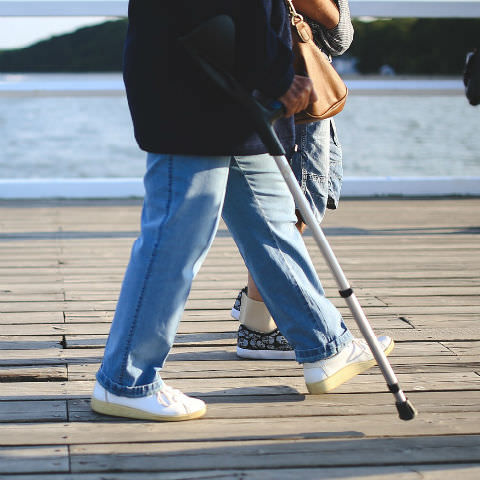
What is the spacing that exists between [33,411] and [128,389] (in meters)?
0.25

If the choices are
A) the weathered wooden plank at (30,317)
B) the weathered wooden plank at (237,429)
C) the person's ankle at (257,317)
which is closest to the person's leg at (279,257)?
the weathered wooden plank at (237,429)

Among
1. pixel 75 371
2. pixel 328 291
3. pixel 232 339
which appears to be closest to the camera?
pixel 75 371

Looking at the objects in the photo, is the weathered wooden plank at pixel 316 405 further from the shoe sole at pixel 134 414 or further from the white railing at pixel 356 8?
the white railing at pixel 356 8

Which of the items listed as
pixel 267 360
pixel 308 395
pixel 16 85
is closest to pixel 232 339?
pixel 267 360

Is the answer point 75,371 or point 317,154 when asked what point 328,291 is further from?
point 75,371

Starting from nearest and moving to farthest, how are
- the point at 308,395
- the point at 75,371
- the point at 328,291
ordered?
the point at 308,395 < the point at 75,371 < the point at 328,291

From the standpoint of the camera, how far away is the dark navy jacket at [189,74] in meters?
1.81

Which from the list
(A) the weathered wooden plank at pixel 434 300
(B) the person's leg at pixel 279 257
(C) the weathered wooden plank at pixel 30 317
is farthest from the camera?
(A) the weathered wooden plank at pixel 434 300

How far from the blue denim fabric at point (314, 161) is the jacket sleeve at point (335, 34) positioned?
21 centimetres

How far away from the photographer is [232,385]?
225 cm

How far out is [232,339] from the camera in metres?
2.65

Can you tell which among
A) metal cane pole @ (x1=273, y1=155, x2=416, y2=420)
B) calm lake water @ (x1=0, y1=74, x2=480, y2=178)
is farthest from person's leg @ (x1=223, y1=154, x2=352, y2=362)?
calm lake water @ (x1=0, y1=74, x2=480, y2=178)

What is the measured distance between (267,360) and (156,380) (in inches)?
20.5

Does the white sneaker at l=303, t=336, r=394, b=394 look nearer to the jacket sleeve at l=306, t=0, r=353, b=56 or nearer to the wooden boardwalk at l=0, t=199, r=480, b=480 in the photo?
the wooden boardwalk at l=0, t=199, r=480, b=480
